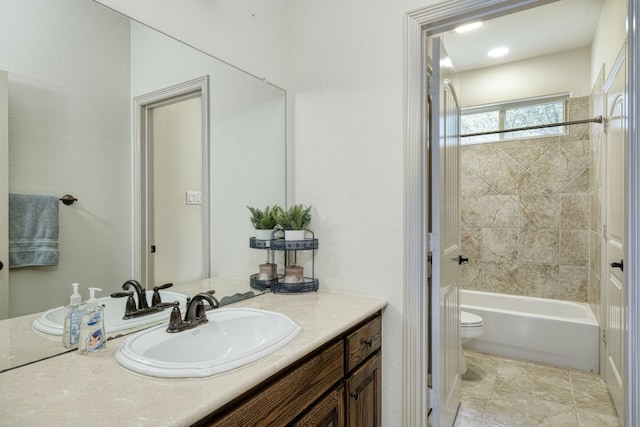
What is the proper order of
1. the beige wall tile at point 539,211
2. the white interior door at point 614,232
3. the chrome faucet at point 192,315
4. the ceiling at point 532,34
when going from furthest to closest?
the beige wall tile at point 539,211 → the ceiling at point 532,34 → the white interior door at point 614,232 → the chrome faucet at point 192,315

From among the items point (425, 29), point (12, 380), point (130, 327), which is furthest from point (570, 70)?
point (12, 380)

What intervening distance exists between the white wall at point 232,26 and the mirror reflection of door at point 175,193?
0.88 feet

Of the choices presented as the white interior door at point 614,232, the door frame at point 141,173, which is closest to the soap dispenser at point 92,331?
the door frame at point 141,173

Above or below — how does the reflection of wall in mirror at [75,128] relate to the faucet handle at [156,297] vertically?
above

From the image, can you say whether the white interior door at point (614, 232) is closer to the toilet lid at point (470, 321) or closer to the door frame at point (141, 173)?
the toilet lid at point (470, 321)

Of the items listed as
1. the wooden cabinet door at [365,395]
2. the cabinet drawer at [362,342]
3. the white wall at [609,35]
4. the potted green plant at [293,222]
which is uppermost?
the white wall at [609,35]

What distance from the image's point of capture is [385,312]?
162cm

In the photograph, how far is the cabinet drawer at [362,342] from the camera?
131cm

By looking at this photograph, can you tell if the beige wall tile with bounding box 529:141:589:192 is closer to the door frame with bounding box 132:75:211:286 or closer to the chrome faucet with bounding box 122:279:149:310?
the door frame with bounding box 132:75:211:286

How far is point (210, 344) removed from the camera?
47.5 inches

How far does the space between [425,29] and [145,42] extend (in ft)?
3.84

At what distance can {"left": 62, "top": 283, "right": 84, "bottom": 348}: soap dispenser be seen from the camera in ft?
3.18

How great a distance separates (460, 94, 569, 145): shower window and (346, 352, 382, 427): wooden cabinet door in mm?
2904

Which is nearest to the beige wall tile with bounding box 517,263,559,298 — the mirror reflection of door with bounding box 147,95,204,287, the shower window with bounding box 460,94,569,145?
the shower window with bounding box 460,94,569,145
